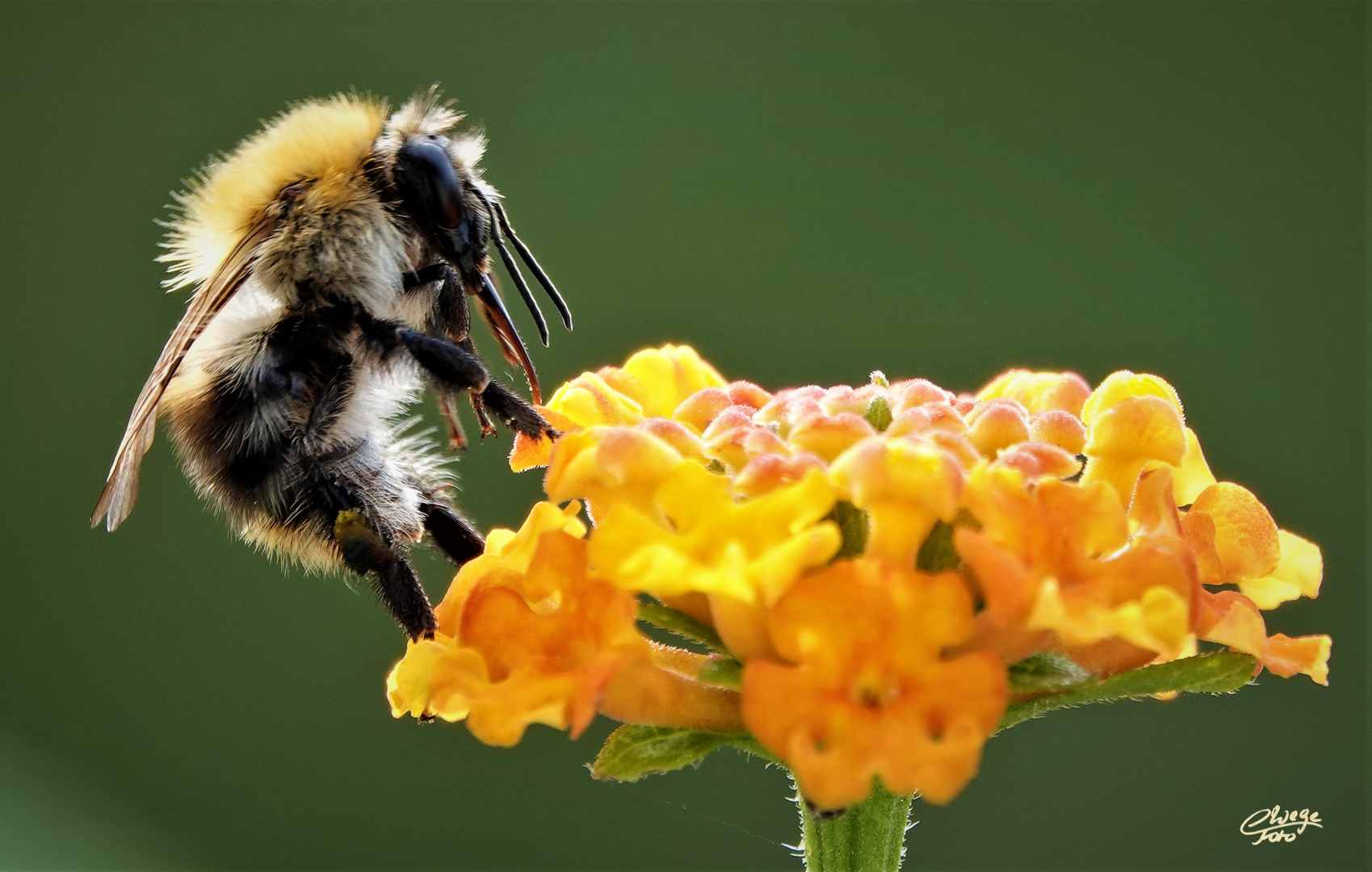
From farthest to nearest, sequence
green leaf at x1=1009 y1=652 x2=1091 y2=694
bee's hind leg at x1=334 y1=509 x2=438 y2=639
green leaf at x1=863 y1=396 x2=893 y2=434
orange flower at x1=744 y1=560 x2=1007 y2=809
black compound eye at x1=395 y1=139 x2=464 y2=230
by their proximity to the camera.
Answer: black compound eye at x1=395 y1=139 x2=464 y2=230 < bee's hind leg at x1=334 y1=509 x2=438 y2=639 < green leaf at x1=863 y1=396 x2=893 y2=434 < green leaf at x1=1009 y1=652 x2=1091 y2=694 < orange flower at x1=744 y1=560 x2=1007 y2=809

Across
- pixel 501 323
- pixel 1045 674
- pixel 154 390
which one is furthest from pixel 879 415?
pixel 154 390

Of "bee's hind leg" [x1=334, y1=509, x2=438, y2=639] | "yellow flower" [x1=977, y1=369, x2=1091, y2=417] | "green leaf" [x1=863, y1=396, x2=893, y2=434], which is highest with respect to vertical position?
"yellow flower" [x1=977, y1=369, x2=1091, y2=417]

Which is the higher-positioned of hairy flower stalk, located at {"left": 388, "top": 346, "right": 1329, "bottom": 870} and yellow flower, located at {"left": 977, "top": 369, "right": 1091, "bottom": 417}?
yellow flower, located at {"left": 977, "top": 369, "right": 1091, "bottom": 417}

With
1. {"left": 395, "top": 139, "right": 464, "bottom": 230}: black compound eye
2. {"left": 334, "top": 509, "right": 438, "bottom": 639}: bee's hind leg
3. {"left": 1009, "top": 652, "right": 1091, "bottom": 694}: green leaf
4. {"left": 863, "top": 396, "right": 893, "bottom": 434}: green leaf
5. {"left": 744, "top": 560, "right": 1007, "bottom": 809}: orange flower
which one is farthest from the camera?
{"left": 395, "top": 139, "right": 464, "bottom": 230}: black compound eye

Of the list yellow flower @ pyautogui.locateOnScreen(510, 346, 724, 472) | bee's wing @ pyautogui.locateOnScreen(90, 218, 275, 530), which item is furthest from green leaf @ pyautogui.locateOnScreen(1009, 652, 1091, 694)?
bee's wing @ pyautogui.locateOnScreen(90, 218, 275, 530)

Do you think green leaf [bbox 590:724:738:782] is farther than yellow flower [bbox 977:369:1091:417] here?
No

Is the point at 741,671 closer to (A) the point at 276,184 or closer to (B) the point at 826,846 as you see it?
(B) the point at 826,846

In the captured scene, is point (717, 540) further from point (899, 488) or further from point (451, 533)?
point (451, 533)

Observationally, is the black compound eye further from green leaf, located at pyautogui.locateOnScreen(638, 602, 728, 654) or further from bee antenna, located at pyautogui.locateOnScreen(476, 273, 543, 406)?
green leaf, located at pyautogui.locateOnScreen(638, 602, 728, 654)
